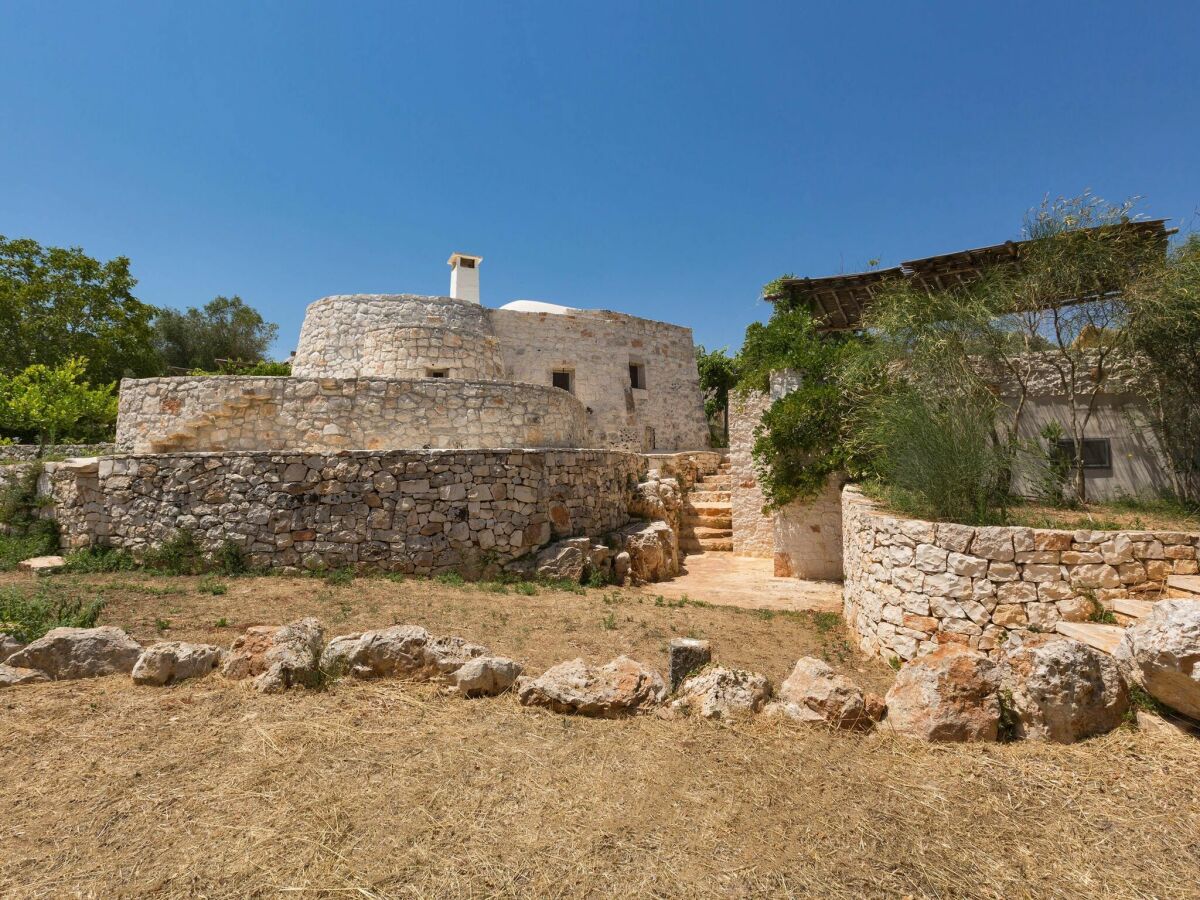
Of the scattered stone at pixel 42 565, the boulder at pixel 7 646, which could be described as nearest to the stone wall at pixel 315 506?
the scattered stone at pixel 42 565

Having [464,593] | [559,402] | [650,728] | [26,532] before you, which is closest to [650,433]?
[559,402]

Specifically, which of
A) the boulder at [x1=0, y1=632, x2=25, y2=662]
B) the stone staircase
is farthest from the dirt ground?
the stone staircase

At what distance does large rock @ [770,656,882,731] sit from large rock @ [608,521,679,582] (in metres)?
6.46

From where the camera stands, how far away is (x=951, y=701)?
10.7ft

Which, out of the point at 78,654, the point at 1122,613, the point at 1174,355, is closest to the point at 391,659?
the point at 78,654

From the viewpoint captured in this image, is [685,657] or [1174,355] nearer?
[685,657]

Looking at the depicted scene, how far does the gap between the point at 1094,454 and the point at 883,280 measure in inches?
187

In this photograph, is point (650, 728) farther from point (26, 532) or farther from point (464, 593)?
point (26, 532)

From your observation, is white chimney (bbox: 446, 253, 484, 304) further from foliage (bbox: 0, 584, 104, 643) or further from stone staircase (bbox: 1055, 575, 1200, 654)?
stone staircase (bbox: 1055, 575, 1200, 654)

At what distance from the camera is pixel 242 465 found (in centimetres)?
871

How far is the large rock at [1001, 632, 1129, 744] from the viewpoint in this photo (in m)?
3.16

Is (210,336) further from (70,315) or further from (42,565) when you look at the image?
(42,565)

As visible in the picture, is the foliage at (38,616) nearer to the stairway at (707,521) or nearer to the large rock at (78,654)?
the large rock at (78,654)

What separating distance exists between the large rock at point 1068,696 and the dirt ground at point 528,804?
0.13 m
